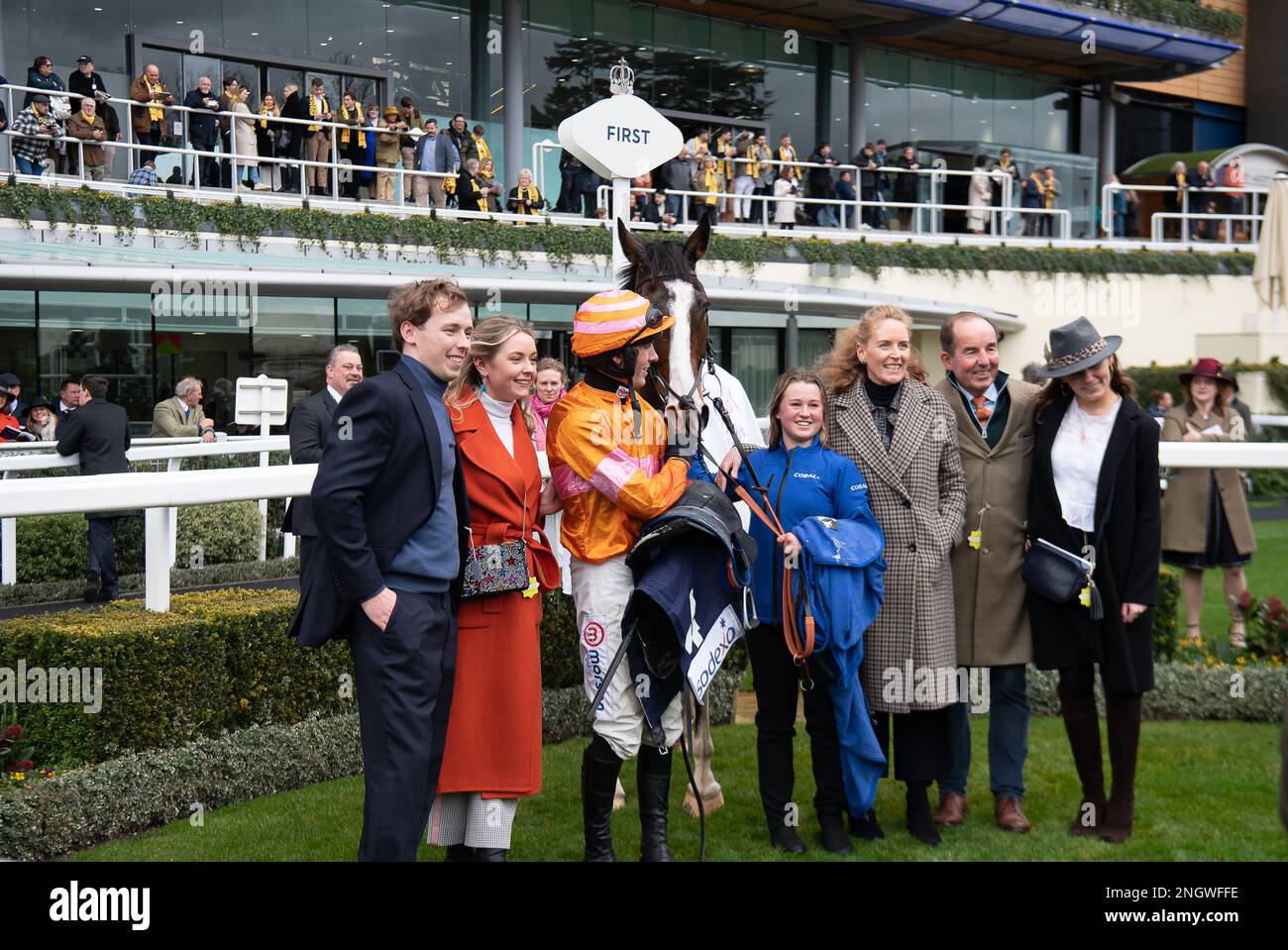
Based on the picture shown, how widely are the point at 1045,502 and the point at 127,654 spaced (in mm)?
3222

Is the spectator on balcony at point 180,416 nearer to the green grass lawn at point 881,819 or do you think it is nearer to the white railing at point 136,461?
the white railing at point 136,461

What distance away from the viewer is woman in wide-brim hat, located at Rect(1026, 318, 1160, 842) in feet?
15.0

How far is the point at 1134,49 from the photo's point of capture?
94.3 feet

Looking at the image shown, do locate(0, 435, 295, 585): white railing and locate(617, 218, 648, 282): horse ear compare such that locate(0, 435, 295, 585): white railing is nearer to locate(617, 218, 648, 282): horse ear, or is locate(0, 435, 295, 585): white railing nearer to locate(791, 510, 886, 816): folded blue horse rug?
locate(617, 218, 648, 282): horse ear

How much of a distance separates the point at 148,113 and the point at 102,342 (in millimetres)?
2836

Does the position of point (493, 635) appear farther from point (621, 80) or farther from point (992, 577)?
point (621, 80)

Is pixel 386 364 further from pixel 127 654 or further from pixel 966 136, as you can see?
pixel 966 136

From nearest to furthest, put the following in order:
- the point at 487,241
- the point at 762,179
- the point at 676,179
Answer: the point at 487,241
the point at 676,179
the point at 762,179

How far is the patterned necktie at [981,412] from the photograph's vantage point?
4.88m

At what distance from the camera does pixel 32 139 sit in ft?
46.6

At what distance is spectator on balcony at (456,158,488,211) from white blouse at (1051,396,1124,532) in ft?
46.1

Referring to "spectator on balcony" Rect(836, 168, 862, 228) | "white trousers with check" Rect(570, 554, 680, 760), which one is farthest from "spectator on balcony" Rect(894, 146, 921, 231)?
"white trousers with check" Rect(570, 554, 680, 760)

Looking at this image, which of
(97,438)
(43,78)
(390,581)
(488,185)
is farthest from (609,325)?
(488,185)
